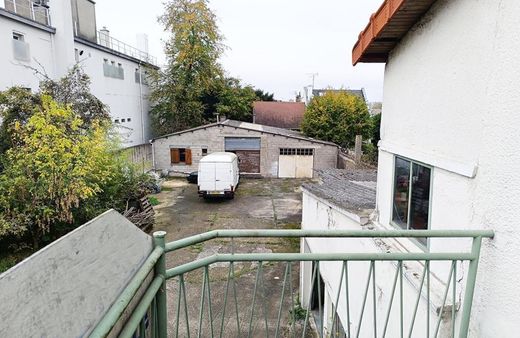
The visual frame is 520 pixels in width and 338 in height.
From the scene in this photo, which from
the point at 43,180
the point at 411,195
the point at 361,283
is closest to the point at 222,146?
the point at 43,180

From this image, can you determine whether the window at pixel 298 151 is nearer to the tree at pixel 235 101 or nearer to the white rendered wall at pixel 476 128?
the tree at pixel 235 101

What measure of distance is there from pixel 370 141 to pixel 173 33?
17.2 meters

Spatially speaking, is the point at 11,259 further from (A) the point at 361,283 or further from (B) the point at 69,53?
(B) the point at 69,53

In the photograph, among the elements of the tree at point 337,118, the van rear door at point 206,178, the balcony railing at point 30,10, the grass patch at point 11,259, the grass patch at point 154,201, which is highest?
the balcony railing at point 30,10

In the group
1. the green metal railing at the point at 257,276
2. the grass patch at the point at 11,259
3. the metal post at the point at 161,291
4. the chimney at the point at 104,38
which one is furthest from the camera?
the chimney at the point at 104,38

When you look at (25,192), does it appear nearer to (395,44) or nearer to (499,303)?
(395,44)

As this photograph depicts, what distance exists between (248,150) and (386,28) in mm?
19180

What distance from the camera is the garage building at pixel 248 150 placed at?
2216cm

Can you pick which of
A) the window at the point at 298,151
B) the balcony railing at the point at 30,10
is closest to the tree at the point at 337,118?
the window at the point at 298,151

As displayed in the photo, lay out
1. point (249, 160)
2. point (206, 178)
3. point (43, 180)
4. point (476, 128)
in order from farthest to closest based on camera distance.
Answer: point (249, 160), point (206, 178), point (43, 180), point (476, 128)

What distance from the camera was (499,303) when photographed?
2.13m

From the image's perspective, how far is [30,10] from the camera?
15438 mm

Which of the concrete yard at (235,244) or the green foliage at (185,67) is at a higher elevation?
the green foliage at (185,67)

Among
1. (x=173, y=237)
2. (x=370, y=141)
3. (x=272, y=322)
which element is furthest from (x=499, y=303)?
(x=370, y=141)
